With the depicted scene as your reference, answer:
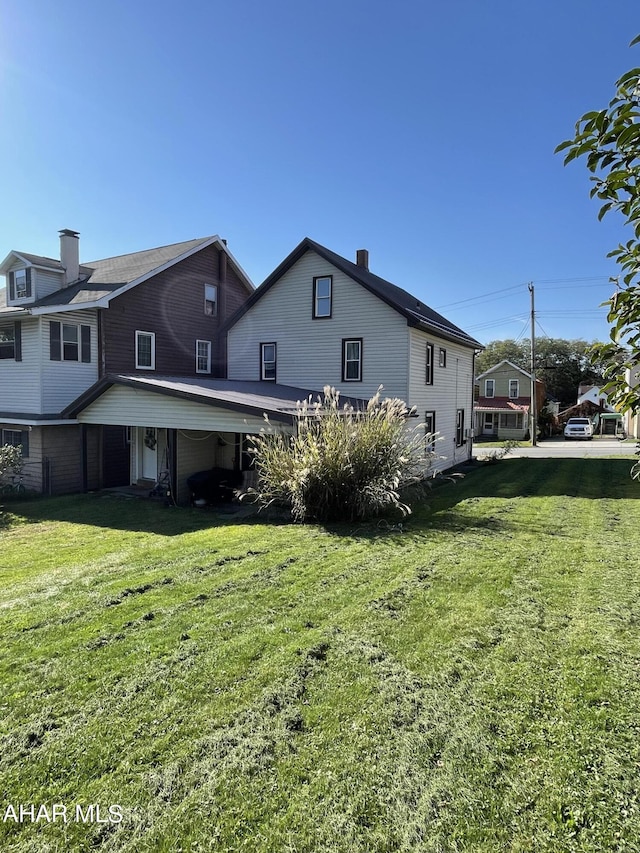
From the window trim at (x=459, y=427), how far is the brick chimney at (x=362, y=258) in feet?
24.4

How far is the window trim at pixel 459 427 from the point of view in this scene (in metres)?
21.1

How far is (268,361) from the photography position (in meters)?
18.5

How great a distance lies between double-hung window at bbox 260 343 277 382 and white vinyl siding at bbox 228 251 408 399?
214 millimetres

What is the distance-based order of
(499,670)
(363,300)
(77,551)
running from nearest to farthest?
(499,670) < (77,551) < (363,300)

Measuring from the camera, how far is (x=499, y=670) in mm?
3637

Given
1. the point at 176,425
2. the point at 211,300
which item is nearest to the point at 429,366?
the point at 176,425

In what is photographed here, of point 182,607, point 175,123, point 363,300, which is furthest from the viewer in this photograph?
point 363,300

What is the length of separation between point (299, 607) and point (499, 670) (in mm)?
2025

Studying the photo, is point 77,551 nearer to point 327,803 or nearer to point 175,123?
point 327,803

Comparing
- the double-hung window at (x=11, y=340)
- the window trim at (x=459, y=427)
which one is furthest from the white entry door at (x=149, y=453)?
the window trim at (x=459, y=427)

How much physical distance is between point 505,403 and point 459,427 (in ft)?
75.8

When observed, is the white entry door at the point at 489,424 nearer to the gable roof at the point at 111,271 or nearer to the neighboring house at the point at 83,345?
the gable roof at the point at 111,271

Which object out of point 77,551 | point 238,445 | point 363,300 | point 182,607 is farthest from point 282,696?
point 363,300

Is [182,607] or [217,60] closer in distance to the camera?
[182,607]
